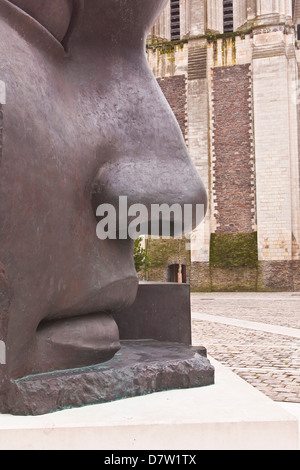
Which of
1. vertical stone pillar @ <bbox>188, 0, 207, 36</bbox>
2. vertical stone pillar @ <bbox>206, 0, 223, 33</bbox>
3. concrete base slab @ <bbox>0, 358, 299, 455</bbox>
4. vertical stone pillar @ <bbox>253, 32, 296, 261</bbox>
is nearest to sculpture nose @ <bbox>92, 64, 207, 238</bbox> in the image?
concrete base slab @ <bbox>0, 358, 299, 455</bbox>

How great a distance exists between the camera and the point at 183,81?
23.4 metres

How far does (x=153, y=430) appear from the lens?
1638 millimetres

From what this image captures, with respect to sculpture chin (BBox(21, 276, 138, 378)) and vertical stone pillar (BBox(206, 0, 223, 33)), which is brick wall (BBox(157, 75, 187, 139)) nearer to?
vertical stone pillar (BBox(206, 0, 223, 33))

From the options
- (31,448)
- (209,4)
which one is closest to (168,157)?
(31,448)

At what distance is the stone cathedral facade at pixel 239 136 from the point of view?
68.3 feet

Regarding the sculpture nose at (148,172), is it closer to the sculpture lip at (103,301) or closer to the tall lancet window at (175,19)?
the sculpture lip at (103,301)

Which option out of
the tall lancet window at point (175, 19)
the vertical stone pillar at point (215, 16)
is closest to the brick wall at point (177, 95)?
the tall lancet window at point (175, 19)

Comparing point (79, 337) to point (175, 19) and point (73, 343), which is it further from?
point (175, 19)

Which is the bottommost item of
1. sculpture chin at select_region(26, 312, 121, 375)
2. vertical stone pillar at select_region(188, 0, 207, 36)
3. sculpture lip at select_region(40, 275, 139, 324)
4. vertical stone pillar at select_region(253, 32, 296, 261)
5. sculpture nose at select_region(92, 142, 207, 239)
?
sculpture chin at select_region(26, 312, 121, 375)

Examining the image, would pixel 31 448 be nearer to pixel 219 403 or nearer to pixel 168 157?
pixel 219 403

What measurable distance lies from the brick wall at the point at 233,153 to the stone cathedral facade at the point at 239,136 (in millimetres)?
46

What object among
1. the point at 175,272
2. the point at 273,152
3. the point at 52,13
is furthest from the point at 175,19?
the point at 52,13

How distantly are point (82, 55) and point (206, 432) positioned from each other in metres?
1.64

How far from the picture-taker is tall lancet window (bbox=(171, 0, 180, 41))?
81.5ft
